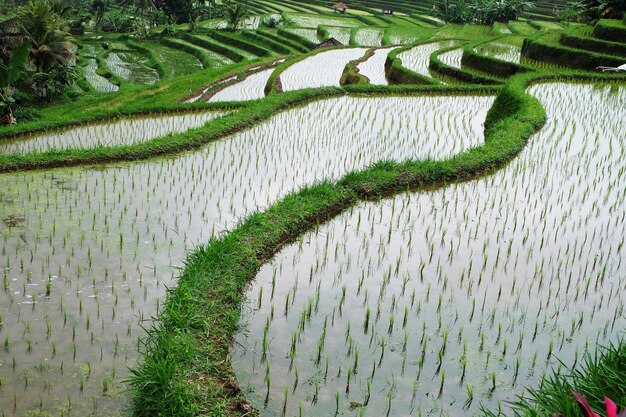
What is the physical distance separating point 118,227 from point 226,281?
1446mm

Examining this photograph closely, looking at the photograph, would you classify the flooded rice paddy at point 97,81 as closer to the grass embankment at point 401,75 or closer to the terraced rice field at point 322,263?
the grass embankment at point 401,75

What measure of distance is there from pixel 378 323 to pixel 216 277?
41.3 inches

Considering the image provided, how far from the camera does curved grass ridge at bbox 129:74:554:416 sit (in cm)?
275

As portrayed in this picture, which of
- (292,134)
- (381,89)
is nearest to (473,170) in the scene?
(292,134)

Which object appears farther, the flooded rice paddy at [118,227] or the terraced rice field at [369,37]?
the terraced rice field at [369,37]

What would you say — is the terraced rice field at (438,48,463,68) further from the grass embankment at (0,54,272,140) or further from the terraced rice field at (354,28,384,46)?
the terraced rice field at (354,28,384,46)

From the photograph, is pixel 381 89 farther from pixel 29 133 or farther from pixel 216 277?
pixel 216 277

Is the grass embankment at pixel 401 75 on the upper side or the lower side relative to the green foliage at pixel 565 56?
lower

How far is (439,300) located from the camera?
383 centimetres

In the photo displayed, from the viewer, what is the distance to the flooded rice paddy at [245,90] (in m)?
12.6

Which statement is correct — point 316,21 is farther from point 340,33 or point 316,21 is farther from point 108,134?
Result: point 108,134

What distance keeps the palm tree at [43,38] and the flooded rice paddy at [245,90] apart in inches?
185

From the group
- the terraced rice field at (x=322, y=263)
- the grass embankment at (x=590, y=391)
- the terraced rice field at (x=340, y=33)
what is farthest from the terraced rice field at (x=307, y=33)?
the grass embankment at (x=590, y=391)

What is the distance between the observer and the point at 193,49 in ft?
80.7
